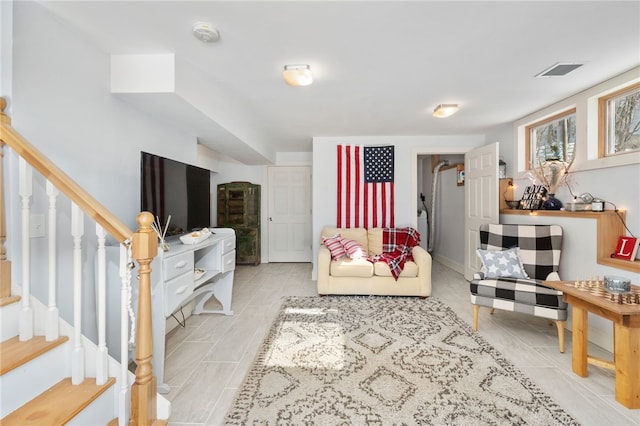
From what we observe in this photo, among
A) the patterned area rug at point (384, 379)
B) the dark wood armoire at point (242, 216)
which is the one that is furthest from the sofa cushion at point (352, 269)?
the dark wood armoire at point (242, 216)

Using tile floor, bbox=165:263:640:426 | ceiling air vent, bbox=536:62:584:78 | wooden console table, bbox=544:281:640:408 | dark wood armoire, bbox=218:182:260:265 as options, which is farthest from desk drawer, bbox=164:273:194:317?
ceiling air vent, bbox=536:62:584:78

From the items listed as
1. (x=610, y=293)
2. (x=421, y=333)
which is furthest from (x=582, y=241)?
(x=421, y=333)

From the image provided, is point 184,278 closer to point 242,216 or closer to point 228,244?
point 228,244

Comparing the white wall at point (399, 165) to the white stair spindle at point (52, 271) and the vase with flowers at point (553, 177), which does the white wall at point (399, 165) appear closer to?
the vase with flowers at point (553, 177)

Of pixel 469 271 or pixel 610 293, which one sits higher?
pixel 610 293

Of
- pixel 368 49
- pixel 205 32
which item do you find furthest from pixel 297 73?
pixel 205 32

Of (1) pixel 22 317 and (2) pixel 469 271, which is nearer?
(1) pixel 22 317

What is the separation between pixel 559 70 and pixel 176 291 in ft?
11.4

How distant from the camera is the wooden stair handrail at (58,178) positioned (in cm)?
119

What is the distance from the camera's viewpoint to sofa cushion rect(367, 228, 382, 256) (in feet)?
13.3

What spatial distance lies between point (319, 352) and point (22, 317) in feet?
5.86

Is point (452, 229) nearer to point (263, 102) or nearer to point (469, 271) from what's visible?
point (469, 271)

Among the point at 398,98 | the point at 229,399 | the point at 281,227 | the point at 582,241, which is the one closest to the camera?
the point at 229,399

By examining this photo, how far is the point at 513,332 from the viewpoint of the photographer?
2582 mm
